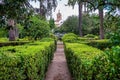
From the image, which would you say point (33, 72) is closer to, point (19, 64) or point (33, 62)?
point (33, 62)

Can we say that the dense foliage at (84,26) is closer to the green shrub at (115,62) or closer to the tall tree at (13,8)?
the tall tree at (13,8)

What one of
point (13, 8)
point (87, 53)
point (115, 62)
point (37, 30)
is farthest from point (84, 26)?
point (115, 62)

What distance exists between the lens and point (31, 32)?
86.8ft

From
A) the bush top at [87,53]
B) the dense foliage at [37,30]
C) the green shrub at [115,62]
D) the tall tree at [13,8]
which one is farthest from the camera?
the dense foliage at [37,30]

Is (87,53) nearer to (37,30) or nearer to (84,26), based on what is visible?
(37,30)

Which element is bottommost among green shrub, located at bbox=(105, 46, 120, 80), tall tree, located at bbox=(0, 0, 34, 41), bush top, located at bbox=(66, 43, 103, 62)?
bush top, located at bbox=(66, 43, 103, 62)

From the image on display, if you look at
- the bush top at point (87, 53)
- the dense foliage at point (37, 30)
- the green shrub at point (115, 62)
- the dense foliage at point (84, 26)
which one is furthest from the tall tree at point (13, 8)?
the dense foliage at point (84, 26)

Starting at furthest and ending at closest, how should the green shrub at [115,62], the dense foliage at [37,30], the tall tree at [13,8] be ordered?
the dense foliage at [37,30], the tall tree at [13,8], the green shrub at [115,62]

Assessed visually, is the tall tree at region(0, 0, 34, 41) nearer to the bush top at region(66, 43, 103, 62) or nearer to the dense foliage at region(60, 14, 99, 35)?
the bush top at region(66, 43, 103, 62)

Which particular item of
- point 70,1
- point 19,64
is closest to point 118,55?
point 19,64

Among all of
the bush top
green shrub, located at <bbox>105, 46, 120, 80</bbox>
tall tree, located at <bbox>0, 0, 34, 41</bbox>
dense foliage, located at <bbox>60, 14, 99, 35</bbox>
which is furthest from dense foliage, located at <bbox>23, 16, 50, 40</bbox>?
dense foliage, located at <bbox>60, 14, 99, 35</bbox>

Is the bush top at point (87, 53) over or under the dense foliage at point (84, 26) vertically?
under

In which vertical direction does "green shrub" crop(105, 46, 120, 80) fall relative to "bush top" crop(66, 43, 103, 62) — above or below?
above

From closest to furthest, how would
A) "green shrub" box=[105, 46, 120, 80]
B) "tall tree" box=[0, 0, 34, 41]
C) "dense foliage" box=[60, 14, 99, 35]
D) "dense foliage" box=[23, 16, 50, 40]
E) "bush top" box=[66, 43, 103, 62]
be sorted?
"green shrub" box=[105, 46, 120, 80], "bush top" box=[66, 43, 103, 62], "tall tree" box=[0, 0, 34, 41], "dense foliage" box=[23, 16, 50, 40], "dense foliage" box=[60, 14, 99, 35]
